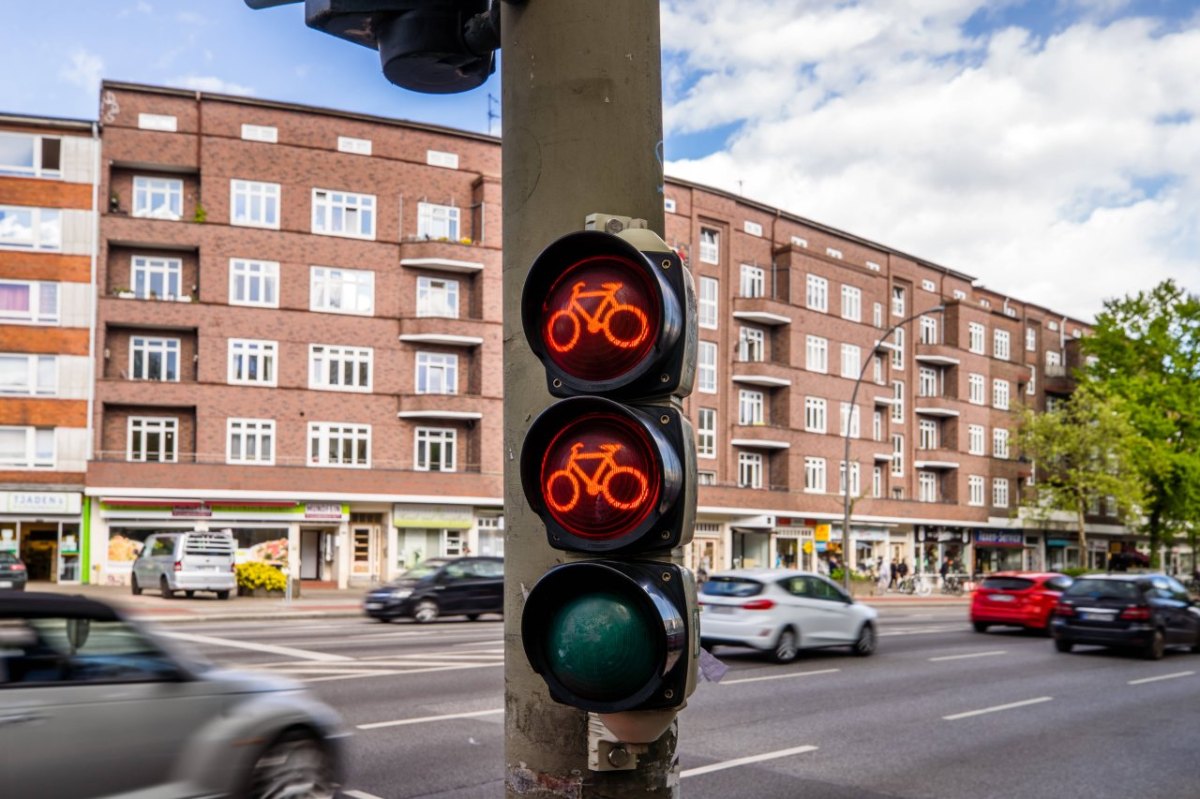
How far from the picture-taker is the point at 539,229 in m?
2.43

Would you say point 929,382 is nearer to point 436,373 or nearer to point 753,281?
point 753,281

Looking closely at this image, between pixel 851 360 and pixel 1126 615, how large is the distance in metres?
44.2

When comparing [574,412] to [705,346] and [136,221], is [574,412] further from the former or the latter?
[705,346]

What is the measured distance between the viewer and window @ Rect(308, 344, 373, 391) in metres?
46.1

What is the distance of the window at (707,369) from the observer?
56.6 metres

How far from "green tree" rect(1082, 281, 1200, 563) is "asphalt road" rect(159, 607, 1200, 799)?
1741 inches

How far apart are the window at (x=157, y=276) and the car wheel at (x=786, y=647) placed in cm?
3330

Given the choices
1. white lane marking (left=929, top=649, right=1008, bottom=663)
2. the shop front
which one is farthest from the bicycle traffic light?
the shop front

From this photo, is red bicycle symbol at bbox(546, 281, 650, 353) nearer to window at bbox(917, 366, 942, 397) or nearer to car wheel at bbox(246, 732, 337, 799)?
car wheel at bbox(246, 732, 337, 799)

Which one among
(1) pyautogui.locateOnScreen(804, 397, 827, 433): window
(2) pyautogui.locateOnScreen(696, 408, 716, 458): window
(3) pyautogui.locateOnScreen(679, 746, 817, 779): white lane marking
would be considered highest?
(1) pyautogui.locateOnScreen(804, 397, 827, 433): window

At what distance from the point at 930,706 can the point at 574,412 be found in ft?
40.3

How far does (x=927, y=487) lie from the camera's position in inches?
2746

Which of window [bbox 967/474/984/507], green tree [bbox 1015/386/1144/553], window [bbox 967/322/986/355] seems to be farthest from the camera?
window [bbox 967/322/986/355]

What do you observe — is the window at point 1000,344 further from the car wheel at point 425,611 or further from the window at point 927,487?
the car wheel at point 425,611
